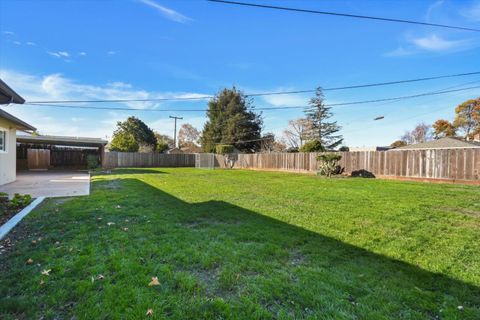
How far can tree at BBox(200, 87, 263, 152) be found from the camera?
29500 mm

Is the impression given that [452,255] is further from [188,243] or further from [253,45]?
[253,45]

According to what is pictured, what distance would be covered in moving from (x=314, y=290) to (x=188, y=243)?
170 centimetres

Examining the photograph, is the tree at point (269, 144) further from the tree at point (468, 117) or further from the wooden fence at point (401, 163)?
the tree at point (468, 117)

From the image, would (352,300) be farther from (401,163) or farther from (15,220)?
(401,163)

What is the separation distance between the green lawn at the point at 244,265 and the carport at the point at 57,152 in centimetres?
1339

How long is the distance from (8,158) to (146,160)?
15.5 m

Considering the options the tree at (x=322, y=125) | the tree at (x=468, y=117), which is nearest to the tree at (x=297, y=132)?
the tree at (x=322, y=125)

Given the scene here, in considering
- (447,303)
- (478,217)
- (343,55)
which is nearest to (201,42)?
(343,55)

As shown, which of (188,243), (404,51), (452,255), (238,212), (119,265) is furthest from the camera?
(404,51)

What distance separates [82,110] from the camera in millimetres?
16609

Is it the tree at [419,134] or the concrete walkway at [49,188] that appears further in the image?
the tree at [419,134]

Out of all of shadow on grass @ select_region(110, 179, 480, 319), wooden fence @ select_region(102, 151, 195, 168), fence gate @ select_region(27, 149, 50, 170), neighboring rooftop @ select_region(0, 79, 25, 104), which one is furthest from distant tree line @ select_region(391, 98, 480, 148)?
fence gate @ select_region(27, 149, 50, 170)

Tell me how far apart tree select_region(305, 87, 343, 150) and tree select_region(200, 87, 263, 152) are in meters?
7.55

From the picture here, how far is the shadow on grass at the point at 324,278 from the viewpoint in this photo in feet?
6.21
